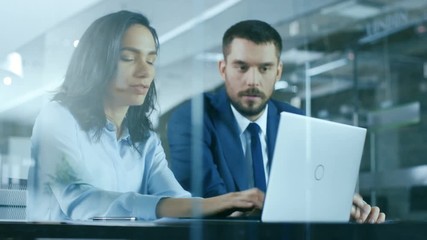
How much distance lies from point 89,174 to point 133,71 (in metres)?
0.37

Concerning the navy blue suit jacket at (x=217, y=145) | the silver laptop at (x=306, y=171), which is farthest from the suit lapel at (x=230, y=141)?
the silver laptop at (x=306, y=171)

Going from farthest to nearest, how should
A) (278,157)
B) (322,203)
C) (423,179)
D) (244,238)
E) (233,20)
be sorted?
(423,179) < (233,20) < (322,203) < (278,157) < (244,238)

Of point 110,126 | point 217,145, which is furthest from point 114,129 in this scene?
point 217,145

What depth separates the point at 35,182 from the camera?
2074 mm

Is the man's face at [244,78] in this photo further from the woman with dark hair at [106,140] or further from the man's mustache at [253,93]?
the woman with dark hair at [106,140]

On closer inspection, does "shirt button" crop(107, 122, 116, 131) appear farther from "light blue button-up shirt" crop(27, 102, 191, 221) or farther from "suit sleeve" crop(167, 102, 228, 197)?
"suit sleeve" crop(167, 102, 228, 197)

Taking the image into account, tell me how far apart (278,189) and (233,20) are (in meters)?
1.08

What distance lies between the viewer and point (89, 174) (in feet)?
7.04

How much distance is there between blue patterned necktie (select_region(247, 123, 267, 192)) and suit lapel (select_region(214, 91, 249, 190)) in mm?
42

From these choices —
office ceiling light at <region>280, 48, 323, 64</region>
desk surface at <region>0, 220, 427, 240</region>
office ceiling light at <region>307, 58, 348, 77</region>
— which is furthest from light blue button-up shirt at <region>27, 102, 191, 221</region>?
office ceiling light at <region>307, 58, 348, 77</region>

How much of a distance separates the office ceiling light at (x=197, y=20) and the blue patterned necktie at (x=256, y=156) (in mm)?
418

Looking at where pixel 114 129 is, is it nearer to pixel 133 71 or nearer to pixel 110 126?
pixel 110 126

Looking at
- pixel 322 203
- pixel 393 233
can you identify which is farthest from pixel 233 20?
pixel 393 233

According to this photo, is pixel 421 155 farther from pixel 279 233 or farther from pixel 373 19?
pixel 279 233
